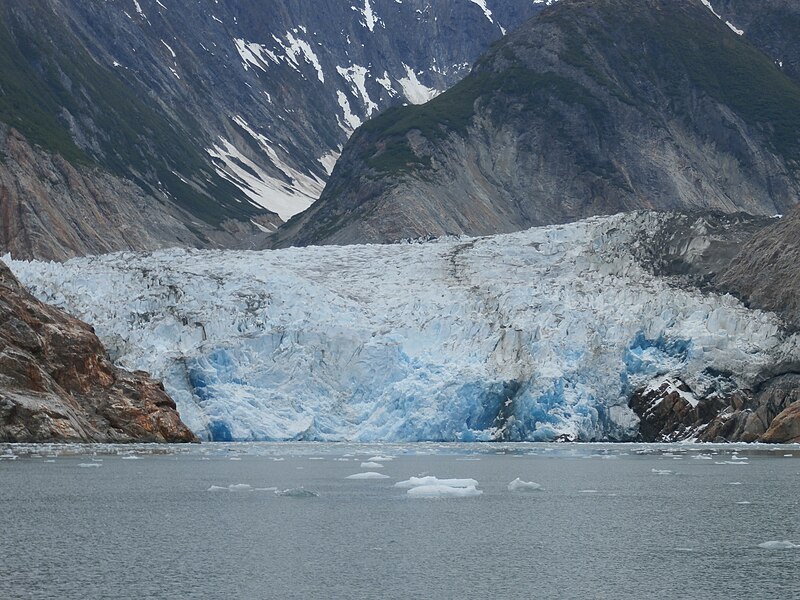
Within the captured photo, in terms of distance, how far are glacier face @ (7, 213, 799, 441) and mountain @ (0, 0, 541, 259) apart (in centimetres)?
4268

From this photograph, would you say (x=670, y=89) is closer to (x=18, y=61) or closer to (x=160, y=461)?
(x=18, y=61)

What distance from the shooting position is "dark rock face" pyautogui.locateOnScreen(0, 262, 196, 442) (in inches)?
1502

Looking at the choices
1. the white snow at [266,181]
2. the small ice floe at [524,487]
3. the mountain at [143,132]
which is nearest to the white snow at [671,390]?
the small ice floe at [524,487]

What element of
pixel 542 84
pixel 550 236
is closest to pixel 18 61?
pixel 542 84

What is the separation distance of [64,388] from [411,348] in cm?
1376

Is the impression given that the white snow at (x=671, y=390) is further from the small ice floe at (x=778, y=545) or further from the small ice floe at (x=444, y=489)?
the small ice floe at (x=778, y=545)

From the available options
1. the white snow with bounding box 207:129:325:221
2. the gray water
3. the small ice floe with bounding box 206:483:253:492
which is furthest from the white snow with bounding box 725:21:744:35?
the small ice floe with bounding box 206:483:253:492

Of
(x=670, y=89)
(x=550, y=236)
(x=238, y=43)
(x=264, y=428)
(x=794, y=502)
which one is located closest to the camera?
(x=794, y=502)

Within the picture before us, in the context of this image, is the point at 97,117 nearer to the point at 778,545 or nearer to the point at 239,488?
the point at 239,488

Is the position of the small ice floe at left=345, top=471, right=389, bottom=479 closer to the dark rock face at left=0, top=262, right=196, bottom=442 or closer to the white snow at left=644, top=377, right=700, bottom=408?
the dark rock face at left=0, top=262, right=196, bottom=442

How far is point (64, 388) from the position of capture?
133 ft

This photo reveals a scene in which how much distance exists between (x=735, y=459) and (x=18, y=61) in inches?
4192

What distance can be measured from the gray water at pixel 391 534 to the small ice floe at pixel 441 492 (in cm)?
32

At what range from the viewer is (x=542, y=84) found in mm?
115750
